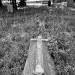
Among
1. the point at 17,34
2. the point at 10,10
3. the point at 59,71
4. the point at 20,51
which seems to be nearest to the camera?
the point at 59,71

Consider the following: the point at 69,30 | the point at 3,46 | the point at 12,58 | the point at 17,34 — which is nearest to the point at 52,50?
the point at 12,58

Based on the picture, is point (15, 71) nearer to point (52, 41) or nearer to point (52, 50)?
point (52, 50)

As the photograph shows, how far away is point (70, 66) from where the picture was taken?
13.7ft

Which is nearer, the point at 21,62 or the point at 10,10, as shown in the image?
the point at 21,62

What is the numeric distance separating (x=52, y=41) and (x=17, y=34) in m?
2.37

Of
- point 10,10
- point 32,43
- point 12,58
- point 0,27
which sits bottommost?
point 10,10

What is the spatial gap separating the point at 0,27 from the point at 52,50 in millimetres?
4312

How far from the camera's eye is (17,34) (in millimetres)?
7195

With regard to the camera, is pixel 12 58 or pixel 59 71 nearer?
pixel 59 71

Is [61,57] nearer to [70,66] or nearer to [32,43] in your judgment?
[70,66]

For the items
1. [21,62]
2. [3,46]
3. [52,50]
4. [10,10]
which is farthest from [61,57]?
[10,10]

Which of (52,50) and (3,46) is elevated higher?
(52,50)

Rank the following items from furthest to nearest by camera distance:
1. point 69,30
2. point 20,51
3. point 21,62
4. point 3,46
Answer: point 69,30, point 3,46, point 20,51, point 21,62

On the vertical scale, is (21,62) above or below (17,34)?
above
